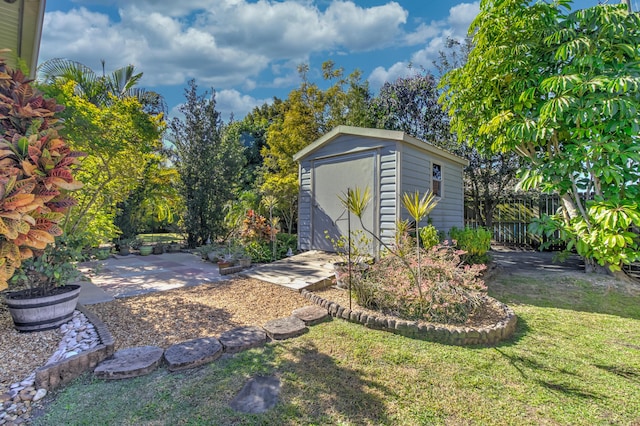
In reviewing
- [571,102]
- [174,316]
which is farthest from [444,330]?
[571,102]

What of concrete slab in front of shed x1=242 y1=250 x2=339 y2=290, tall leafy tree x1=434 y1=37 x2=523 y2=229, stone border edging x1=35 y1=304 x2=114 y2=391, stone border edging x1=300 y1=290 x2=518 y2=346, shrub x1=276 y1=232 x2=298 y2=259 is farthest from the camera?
tall leafy tree x1=434 y1=37 x2=523 y2=229

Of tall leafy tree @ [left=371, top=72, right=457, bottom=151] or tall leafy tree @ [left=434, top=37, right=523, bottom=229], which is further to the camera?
tall leafy tree @ [left=371, top=72, right=457, bottom=151]

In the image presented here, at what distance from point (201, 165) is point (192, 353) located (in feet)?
27.9

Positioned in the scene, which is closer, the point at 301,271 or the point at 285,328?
the point at 285,328

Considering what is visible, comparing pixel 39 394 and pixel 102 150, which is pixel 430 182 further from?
pixel 39 394

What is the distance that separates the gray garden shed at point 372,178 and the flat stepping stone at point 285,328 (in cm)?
321

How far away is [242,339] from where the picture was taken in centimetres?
311

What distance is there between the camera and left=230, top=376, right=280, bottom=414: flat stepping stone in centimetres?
211

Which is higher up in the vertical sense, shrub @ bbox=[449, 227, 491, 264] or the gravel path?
shrub @ bbox=[449, 227, 491, 264]

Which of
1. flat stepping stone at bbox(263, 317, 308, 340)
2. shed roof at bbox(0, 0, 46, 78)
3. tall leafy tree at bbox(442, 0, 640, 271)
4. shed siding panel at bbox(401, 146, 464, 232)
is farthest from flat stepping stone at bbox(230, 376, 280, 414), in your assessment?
tall leafy tree at bbox(442, 0, 640, 271)

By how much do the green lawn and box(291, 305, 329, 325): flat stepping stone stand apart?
0.40 ft

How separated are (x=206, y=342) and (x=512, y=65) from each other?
701 cm

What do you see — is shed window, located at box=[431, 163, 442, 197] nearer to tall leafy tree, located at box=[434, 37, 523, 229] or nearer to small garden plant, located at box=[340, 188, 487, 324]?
small garden plant, located at box=[340, 188, 487, 324]

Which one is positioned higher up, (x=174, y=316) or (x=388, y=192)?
(x=388, y=192)
